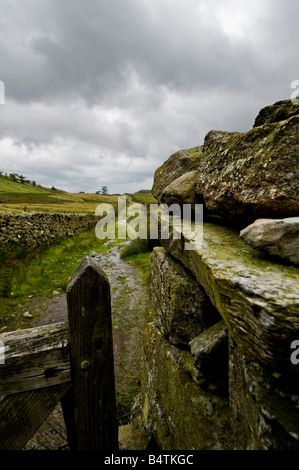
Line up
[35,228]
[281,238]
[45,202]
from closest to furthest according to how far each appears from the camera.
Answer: [281,238] → [35,228] → [45,202]

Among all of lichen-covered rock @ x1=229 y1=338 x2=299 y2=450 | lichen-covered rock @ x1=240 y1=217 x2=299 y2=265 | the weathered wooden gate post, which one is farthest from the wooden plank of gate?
lichen-covered rock @ x1=240 y1=217 x2=299 y2=265

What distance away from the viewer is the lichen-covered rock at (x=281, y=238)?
1598mm

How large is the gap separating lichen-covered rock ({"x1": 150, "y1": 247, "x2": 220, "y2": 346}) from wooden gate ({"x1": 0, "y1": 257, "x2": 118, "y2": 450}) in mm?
1582

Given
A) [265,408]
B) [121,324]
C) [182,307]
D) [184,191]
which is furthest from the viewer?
[121,324]

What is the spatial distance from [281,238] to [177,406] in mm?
2421

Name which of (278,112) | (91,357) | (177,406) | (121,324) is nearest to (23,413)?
(91,357)

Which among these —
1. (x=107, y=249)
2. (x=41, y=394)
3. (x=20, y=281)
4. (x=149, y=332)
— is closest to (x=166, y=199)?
(x=149, y=332)

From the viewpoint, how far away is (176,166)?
4.54 m

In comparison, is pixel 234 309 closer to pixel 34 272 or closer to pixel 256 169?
pixel 256 169

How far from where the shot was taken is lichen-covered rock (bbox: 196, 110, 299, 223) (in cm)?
191

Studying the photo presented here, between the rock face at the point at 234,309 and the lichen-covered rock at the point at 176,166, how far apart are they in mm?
695

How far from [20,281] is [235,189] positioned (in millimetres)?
10197

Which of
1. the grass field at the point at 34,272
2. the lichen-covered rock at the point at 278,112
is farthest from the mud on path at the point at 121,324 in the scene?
the lichen-covered rock at the point at 278,112
